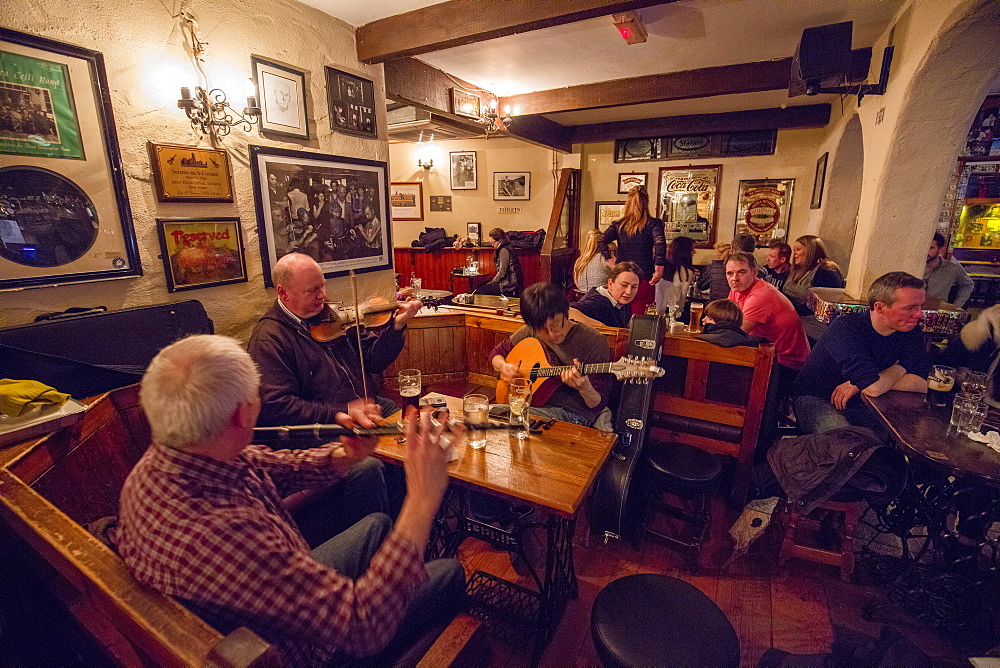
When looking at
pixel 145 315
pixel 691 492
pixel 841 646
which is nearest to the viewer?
pixel 841 646

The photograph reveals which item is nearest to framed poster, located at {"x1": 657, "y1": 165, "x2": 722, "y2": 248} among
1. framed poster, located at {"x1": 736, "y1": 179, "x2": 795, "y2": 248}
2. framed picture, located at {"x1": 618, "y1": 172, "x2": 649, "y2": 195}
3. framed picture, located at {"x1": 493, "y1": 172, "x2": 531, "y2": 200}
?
framed picture, located at {"x1": 618, "y1": 172, "x2": 649, "y2": 195}

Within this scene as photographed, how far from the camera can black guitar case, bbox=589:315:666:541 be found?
2398 mm

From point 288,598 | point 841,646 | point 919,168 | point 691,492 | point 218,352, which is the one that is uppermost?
point 919,168

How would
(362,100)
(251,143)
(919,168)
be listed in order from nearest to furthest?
(251,143)
(919,168)
(362,100)

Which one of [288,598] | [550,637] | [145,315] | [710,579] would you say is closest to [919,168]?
[710,579]

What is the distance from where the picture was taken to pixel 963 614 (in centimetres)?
197

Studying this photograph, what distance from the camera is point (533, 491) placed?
1.58 m

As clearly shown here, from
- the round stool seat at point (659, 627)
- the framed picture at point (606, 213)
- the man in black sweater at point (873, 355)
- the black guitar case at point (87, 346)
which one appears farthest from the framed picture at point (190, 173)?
the framed picture at point (606, 213)

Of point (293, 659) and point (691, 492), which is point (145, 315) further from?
point (691, 492)

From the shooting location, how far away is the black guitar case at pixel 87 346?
5.71 ft

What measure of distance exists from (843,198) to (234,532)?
22.8 ft

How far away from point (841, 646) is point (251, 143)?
3821 mm

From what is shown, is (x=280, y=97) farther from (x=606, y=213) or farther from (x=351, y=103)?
(x=606, y=213)

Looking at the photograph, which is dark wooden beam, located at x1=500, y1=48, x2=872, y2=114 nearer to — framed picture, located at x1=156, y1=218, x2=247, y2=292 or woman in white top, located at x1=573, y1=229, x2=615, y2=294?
woman in white top, located at x1=573, y1=229, x2=615, y2=294
